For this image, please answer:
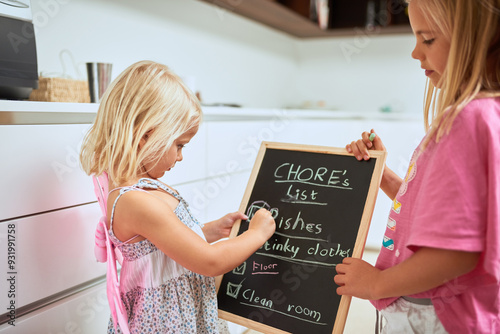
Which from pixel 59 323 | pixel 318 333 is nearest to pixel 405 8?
pixel 318 333

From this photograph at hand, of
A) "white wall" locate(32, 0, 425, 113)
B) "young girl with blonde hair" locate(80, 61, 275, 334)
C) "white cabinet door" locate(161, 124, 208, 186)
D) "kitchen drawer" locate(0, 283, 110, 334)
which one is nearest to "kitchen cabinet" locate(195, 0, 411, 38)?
"white wall" locate(32, 0, 425, 113)

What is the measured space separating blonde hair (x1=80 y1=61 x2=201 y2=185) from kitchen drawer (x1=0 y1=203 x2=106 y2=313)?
0.30 metres

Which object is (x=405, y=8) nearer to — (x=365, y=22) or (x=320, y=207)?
(x=365, y=22)

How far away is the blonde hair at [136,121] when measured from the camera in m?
0.97

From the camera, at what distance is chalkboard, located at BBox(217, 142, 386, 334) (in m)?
1.03

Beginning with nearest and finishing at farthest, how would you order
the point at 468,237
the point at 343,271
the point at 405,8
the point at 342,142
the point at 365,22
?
1. the point at 468,237
2. the point at 343,271
3. the point at 342,142
4. the point at 405,8
5. the point at 365,22

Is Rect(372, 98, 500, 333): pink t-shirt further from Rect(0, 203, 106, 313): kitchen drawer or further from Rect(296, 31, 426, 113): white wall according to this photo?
Rect(296, 31, 426, 113): white wall

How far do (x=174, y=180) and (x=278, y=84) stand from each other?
2.14 meters

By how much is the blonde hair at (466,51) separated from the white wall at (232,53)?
152cm

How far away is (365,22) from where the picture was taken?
3.47 m

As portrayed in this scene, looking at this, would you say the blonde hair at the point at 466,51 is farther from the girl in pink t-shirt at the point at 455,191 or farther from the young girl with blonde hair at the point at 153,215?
the young girl with blonde hair at the point at 153,215

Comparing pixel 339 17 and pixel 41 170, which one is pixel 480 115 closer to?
pixel 41 170

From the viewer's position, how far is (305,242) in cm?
109

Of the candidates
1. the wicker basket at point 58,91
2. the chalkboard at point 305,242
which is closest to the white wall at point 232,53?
the wicker basket at point 58,91
